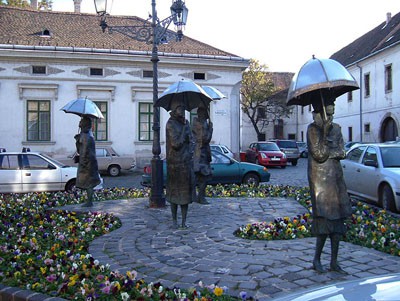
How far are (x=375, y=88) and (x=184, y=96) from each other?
2953 cm

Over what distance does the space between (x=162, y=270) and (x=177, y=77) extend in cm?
2202

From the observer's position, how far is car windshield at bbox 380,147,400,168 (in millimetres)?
10180

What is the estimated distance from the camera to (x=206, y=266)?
16.9ft

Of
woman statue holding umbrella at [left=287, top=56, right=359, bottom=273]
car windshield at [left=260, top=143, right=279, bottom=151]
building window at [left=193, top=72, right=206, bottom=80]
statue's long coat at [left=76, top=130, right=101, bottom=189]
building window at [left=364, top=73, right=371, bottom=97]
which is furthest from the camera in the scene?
building window at [left=364, top=73, right=371, bottom=97]

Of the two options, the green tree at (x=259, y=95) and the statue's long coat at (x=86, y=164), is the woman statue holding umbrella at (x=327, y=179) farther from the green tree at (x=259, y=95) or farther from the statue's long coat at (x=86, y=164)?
the green tree at (x=259, y=95)

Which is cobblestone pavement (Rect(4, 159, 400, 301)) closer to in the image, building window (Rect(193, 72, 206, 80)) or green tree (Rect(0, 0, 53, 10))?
building window (Rect(193, 72, 206, 80))

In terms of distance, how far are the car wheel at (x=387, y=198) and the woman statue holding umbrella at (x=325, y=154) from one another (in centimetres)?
558

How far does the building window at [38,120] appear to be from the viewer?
79.5 ft

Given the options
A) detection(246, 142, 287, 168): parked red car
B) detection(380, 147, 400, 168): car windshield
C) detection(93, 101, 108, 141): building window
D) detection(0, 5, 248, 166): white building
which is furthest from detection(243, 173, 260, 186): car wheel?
detection(93, 101, 108, 141): building window

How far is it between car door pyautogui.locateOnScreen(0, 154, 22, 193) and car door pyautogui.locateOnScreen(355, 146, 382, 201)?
34.0ft

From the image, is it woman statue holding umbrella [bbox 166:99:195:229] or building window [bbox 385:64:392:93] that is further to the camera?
building window [bbox 385:64:392:93]

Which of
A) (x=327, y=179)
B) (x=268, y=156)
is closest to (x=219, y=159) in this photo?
(x=327, y=179)

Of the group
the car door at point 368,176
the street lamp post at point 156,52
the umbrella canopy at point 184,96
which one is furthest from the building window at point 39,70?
the car door at point 368,176

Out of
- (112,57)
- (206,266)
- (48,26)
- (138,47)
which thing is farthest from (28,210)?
(48,26)
